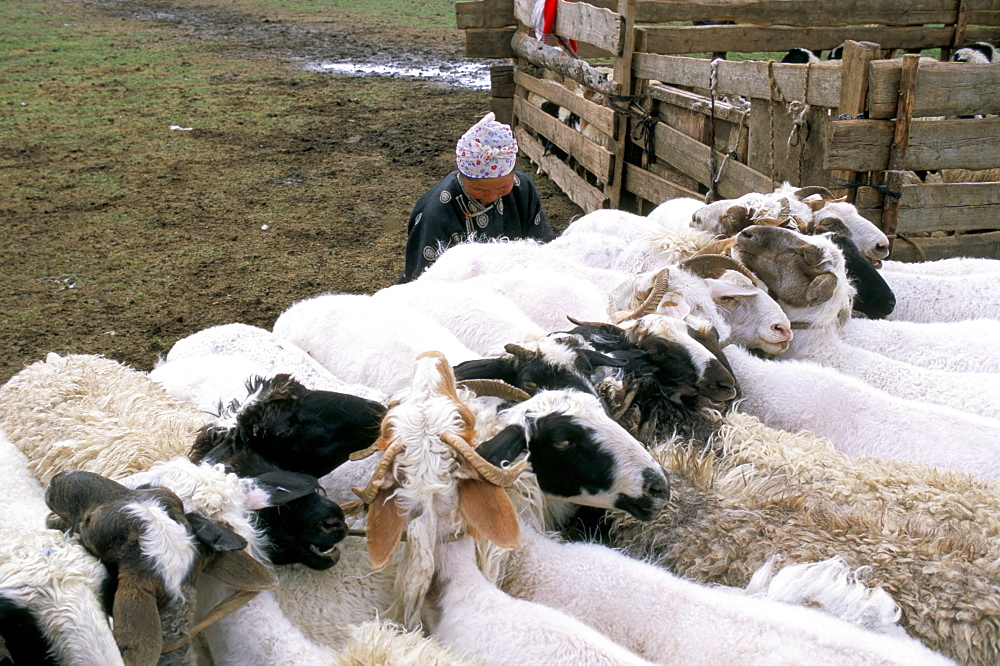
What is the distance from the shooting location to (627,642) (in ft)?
7.87

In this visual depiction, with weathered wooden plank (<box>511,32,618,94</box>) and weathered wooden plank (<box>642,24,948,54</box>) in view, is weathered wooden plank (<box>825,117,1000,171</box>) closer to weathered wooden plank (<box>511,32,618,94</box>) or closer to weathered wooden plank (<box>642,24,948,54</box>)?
weathered wooden plank (<box>642,24,948,54</box>)

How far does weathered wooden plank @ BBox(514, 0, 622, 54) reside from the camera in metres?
8.62

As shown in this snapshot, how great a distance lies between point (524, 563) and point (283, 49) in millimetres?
22492

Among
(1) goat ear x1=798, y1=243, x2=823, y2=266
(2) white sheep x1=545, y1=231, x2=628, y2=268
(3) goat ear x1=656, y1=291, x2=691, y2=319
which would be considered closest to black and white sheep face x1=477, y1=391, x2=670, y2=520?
(3) goat ear x1=656, y1=291, x2=691, y2=319

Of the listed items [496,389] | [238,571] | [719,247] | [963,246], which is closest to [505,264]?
[719,247]

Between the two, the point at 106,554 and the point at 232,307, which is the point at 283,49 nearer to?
the point at 232,307

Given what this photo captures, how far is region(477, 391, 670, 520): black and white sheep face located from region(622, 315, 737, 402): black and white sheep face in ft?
2.34

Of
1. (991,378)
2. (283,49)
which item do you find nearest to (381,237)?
(991,378)

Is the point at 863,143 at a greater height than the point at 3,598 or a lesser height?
greater

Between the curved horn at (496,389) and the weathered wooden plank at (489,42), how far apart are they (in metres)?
10.9

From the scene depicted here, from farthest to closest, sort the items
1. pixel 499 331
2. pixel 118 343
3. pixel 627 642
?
1. pixel 118 343
2. pixel 499 331
3. pixel 627 642

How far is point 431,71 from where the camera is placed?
63.3 feet

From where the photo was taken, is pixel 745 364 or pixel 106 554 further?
pixel 745 364

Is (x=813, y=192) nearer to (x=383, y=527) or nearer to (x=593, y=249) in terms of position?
(x=593, y=249)
